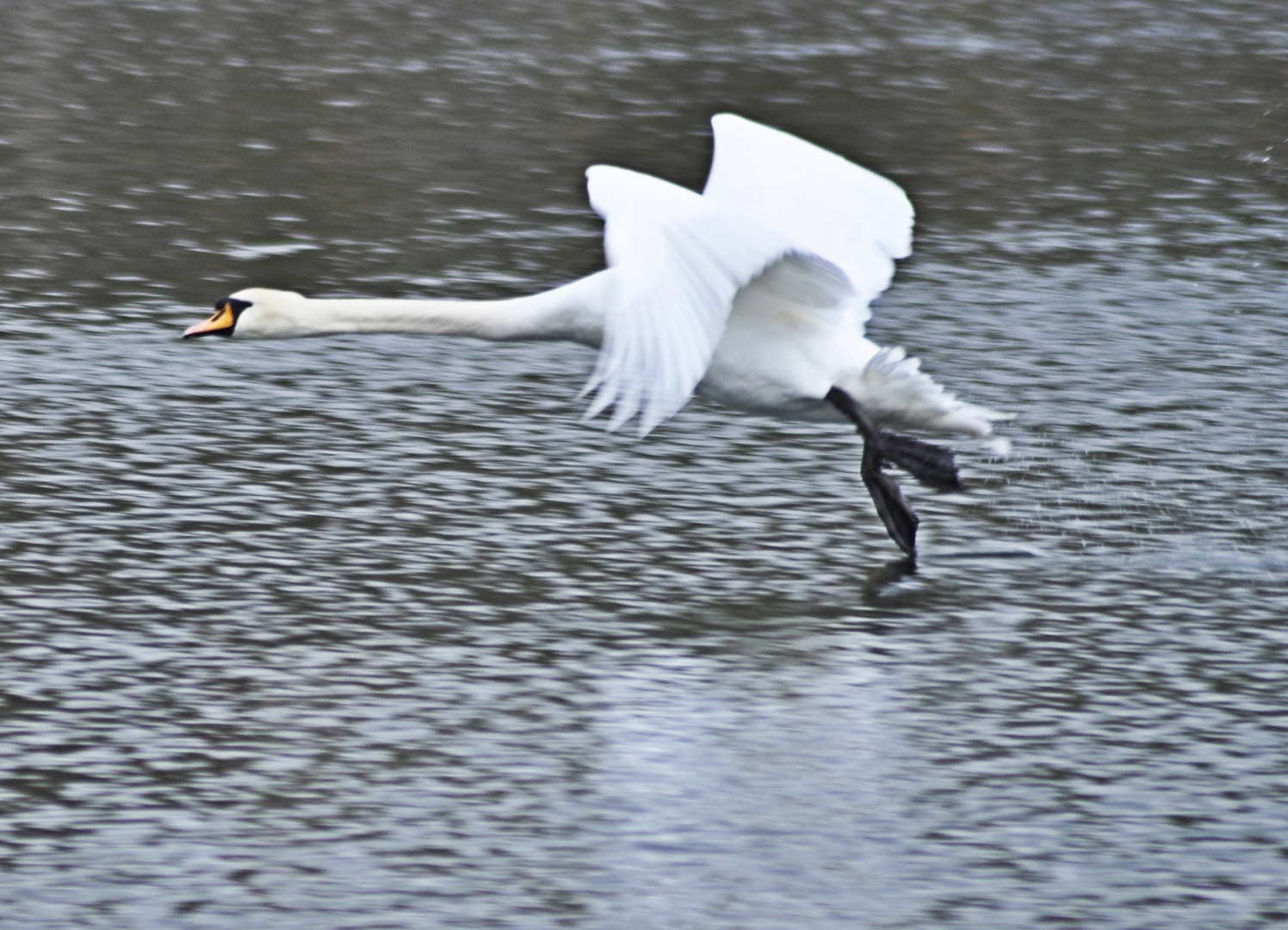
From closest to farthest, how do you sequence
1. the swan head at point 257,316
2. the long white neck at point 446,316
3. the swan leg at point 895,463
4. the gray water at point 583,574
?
the gray water at point 583,574 < the long white neck at point 446,316 < the swan head at point 257,316 < the swan leg at point 895,463

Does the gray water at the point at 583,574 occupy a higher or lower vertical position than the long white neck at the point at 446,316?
lower

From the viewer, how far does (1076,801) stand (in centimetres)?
601

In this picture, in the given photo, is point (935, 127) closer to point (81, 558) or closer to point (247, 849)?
point (81, 558)

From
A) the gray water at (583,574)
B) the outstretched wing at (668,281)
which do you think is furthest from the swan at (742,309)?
the gray water at (583,574)

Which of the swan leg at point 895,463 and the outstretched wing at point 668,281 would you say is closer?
the outstretched wing at point 668,281

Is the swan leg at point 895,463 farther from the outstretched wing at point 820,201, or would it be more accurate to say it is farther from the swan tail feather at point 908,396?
the outstretched wing at point 820,201

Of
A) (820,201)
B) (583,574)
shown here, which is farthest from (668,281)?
(820,201)

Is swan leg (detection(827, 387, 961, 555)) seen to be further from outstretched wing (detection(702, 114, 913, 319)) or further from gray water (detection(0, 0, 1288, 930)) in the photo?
outstretched wing (detection(702, 114, 913, 319))

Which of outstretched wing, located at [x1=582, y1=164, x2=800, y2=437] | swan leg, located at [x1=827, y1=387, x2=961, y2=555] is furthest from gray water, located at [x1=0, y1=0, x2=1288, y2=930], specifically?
outstretched wing, located at [x1=582, y1=164, x2=800, y2=437]

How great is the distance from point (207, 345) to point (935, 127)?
6934mm

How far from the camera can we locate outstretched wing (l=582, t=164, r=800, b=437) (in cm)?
628

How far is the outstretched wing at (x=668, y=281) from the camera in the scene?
6.28 meters

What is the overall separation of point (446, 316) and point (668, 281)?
1221 mm

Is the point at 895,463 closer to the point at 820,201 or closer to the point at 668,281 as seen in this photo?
the point at 820,201
